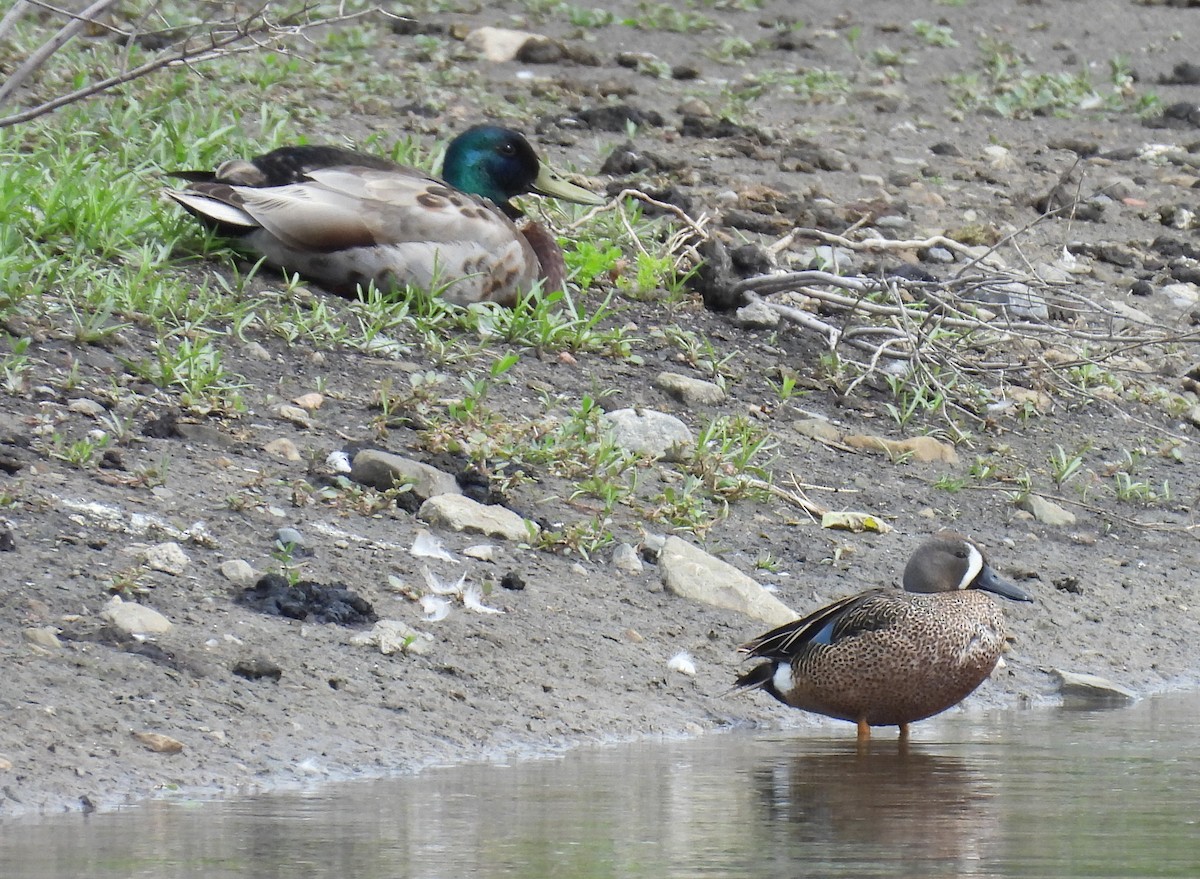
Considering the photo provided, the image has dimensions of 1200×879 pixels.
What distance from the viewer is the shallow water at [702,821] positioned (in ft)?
11.0

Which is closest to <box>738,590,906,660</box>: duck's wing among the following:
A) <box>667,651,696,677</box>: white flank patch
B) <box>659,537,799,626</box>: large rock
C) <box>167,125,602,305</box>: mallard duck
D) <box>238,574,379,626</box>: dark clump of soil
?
<box>667,651,696,677</box>: white flank patch

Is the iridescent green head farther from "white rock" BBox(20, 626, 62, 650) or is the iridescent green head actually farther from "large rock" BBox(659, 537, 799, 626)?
"white rock" BBox(20, 626, 62, 650)

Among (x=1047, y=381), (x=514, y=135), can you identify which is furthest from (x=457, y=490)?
(x=1047, y=381)

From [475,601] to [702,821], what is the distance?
5.37ft

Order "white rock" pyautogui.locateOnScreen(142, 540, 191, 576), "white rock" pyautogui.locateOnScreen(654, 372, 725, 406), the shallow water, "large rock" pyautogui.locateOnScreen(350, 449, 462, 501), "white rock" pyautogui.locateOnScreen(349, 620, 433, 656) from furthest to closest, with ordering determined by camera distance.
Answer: "white rock" pyautogui.locateOnScreen(654, 372, 725, 406), "large rock" pyautogui.locateOnScreen(350, 449, 462, 501), "white rock" pyautogui.locateOnScreen(142, 540, 191, 576), "white rock" pyautogui.locateOnScreen(349, 620, 433, 656), the shallow water

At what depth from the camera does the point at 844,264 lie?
27.9ft

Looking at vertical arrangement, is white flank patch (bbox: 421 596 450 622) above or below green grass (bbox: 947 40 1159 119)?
below

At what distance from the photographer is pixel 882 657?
5.01 meters

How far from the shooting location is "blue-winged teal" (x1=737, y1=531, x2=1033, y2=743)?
501 cm

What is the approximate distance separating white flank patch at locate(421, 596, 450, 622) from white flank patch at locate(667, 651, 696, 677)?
2.04ft

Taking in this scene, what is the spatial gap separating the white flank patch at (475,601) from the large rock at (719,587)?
64 cm

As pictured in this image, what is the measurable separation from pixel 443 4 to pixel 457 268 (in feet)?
20.2

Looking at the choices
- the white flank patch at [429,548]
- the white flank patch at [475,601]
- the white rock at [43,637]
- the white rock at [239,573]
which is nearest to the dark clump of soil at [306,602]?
the white rock at [239,573]

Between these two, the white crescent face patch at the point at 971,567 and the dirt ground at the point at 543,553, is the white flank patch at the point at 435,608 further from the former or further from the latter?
the white crescent face patch at the point at 971,567
